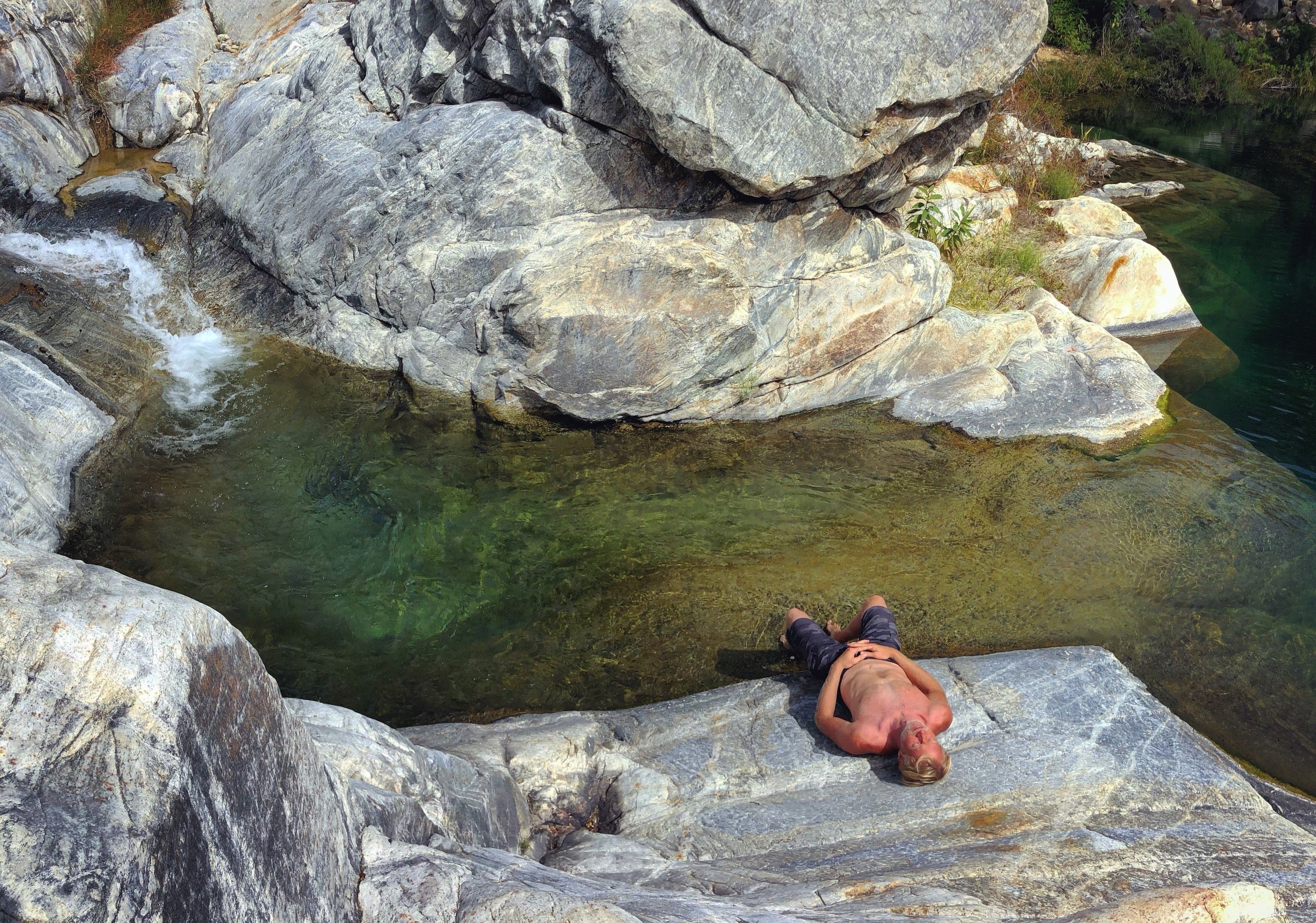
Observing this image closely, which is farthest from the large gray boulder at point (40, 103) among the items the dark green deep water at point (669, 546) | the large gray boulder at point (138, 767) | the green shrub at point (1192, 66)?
the green shrub at point (1192, 66)

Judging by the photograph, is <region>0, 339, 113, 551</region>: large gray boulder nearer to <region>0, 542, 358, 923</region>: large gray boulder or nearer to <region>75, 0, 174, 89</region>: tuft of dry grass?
<region>0, 542, 358, 923</region>: large gray boulder

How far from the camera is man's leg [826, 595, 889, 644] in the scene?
6.32 metres

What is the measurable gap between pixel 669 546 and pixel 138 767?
17.4ft

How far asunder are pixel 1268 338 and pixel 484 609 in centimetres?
1113

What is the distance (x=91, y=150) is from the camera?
12.0m

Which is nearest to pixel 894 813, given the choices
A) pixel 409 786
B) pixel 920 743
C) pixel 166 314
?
pixel 920 743

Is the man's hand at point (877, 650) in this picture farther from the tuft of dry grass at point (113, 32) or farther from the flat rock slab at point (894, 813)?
the tuft of dry grass at point (113, 32)

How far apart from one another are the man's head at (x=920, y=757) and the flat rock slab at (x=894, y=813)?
10cm

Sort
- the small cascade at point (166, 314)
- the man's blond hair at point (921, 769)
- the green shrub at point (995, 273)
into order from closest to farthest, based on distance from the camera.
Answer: the man's blond hair at point (921, 769) < the small cascade at point (166, 314) < the green shrub at point (995, 273)

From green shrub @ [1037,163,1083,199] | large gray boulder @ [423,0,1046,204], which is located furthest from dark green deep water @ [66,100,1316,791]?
green shrub @ [1037,163,1083,199]

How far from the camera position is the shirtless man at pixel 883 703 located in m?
5.08

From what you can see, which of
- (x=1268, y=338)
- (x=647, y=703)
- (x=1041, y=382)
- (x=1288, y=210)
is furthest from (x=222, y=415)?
(x=1288, y=210)

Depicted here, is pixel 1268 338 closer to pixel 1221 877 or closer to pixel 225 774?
pixel 1221 877

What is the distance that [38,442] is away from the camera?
291 inches
